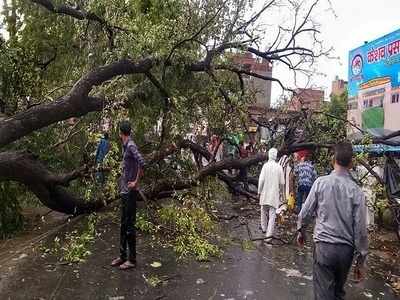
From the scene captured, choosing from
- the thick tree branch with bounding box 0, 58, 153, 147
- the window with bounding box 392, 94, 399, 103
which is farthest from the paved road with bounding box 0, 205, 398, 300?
the window with bounding box 392, 94, 399, 103

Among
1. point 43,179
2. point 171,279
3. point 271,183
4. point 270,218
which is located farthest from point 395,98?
point 171,279

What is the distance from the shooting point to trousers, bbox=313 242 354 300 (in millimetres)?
4191

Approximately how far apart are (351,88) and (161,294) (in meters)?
12.5

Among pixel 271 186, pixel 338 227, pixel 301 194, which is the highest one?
pixel 338 227

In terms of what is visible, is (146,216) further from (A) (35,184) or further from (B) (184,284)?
(B) (184,284)

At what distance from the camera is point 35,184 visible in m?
8.11

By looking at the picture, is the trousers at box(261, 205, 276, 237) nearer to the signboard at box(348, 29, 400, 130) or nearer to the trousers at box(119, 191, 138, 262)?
the trousers at box(119, 191, 138, 262)

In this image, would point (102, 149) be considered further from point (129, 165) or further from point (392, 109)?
point (392, 109)

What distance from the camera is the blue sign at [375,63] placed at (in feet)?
43.7

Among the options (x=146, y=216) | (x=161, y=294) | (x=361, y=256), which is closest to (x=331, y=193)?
(x=361, y=256)

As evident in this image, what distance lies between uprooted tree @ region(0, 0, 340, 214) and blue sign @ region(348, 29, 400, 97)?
502 centimetres

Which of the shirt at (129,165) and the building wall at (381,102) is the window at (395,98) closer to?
the building wall at (381,102)

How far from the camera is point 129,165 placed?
6305 millimetres

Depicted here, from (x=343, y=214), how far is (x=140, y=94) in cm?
523
